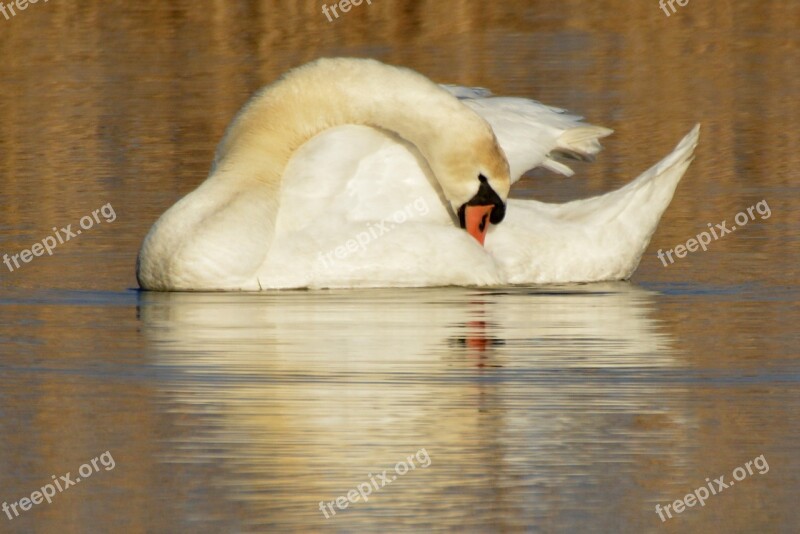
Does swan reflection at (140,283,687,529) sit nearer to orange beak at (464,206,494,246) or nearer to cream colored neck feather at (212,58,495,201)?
orange beak at (464,206,494,246)

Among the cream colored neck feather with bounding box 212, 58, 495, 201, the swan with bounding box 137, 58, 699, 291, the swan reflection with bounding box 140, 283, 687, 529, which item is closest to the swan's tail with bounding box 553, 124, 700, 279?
the swan with bounding box 137, 58, 699, 291

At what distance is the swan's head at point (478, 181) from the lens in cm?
1180

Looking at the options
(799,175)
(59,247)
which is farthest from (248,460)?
(799,175)

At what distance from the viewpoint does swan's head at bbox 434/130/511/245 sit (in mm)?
11797

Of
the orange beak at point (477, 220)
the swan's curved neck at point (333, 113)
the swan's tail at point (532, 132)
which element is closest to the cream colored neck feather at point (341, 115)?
the swan's curved neck at point (333, 113)

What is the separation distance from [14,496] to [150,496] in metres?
0.42

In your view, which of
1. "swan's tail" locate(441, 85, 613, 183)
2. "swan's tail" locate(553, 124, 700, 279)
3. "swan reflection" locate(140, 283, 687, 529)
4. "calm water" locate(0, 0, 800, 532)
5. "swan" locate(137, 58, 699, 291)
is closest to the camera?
"calm water" locate(0, 0, 800, 532)

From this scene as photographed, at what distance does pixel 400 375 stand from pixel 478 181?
303 cm

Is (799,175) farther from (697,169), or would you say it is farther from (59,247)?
(59,247)

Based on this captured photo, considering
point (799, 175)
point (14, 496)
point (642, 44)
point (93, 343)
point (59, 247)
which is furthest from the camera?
point (642, 44)

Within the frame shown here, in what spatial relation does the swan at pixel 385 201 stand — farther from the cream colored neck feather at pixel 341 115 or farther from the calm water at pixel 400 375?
the calm water at pixel 400 375

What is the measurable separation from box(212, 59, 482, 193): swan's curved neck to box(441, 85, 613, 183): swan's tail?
54cm

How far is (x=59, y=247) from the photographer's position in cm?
1298

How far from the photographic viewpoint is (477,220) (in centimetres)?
1176
